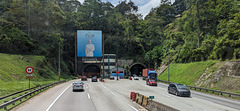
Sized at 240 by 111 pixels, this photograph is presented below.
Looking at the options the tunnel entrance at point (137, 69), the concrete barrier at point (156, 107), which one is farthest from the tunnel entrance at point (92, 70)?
the concrete barrier at point (156, 107)

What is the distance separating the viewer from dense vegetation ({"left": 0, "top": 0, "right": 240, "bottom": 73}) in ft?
150

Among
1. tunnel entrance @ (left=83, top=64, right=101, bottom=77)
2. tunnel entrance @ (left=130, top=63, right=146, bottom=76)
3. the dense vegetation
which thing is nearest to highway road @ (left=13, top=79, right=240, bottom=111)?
the dense vegetation

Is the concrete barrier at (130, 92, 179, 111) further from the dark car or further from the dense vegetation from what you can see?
the dense vegetation

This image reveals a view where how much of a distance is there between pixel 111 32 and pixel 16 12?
169ft

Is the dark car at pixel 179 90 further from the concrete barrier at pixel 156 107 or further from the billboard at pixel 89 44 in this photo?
the billboard at pixel 89 44

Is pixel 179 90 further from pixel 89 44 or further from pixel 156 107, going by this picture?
pixel 89 44

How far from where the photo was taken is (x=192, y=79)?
41125 mm

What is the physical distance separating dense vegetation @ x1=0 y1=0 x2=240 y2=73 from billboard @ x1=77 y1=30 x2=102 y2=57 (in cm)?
674

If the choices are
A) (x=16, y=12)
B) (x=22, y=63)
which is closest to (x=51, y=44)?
(x=16, y=12)

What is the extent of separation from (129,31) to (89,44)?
36.0m

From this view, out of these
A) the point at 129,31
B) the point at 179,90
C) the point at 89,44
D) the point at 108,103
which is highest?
the point at 129,31

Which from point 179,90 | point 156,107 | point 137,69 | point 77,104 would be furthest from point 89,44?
point 156,107

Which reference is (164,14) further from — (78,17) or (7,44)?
(7,44)

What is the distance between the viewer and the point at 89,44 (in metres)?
70.9
